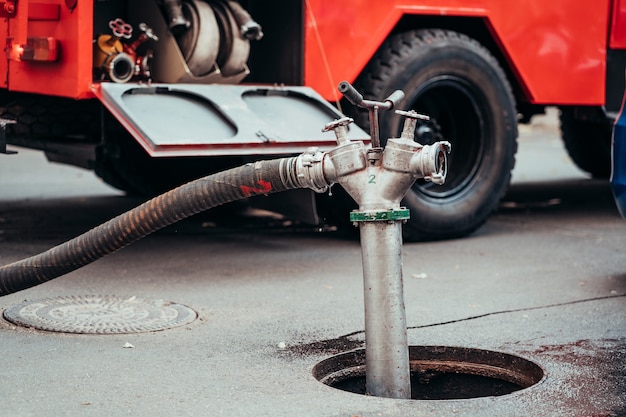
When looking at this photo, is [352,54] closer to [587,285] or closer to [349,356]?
[587,285]

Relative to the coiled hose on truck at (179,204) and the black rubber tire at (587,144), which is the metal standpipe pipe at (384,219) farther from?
the black rubber tire at (587,144)

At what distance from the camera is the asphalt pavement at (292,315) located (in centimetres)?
367

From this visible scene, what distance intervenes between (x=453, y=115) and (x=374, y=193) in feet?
12.6

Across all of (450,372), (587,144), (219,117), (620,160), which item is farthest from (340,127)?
(587,144)

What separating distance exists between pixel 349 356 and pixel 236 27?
2685 mm

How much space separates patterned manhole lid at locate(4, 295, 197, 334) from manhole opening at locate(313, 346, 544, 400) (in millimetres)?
875

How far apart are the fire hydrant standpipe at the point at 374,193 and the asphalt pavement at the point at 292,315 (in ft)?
0.73

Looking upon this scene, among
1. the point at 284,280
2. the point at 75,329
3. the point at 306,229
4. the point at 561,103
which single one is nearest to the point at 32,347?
the point at 75,329

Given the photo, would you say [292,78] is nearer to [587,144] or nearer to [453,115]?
[453,115]

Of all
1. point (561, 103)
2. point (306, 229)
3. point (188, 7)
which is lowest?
point (306, 229)

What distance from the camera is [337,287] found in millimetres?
5641

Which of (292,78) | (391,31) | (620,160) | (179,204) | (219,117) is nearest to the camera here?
(179,204)

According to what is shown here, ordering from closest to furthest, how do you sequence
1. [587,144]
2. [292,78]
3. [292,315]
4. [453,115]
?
[292,315] < [292,78] < [453,115] < [587,144]

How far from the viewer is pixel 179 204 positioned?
400 cm
